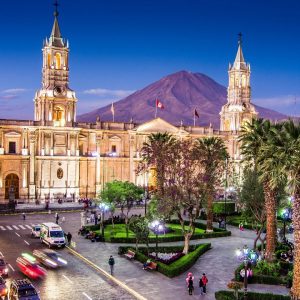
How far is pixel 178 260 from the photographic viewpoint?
38969 millimetres

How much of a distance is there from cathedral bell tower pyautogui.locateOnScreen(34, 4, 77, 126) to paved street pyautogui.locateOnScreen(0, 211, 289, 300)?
3608cm

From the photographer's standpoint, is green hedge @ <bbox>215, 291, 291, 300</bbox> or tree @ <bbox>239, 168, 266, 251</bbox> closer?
green hedge @ <bbox>215, 291, 291, 300</bbox>

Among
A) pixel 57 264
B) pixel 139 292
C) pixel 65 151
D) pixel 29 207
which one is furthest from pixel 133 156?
pixel 139 292

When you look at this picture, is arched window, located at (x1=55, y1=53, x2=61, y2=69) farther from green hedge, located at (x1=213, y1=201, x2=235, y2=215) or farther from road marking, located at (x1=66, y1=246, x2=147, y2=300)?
road marking, located at (x1=66, y1=246, x2=147, y2=300)

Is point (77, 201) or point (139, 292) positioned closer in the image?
point (139, 292)

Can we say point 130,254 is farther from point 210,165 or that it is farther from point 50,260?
point 210,165

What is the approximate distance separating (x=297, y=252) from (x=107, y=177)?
6430 cm

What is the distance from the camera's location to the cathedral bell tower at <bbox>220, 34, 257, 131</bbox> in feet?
336

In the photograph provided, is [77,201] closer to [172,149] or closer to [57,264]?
[172,149]

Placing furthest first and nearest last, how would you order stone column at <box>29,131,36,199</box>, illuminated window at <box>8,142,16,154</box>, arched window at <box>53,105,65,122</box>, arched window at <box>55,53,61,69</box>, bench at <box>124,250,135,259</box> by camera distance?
arched window at <box>53,105,65,122</box>, arched window at <box>55,53,61,69</box>, illuminated window at <box>8,142,16,154</box>, stone column at <box>29,131,36,199</box>, bench at <box>124,250,135,259</box>

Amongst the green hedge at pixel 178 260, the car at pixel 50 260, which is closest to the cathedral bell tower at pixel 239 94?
the green hedge at pixel 178 260

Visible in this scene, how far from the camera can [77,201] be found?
274 ft

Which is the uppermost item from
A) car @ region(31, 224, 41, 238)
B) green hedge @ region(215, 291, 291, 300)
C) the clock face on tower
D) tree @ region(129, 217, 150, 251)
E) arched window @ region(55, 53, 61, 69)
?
arched window @ region(55, 53, 61, 69)

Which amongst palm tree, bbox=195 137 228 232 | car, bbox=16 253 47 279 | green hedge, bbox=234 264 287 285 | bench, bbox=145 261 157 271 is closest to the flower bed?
bench, bbox=145 261 157 271
